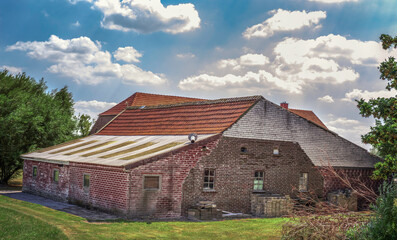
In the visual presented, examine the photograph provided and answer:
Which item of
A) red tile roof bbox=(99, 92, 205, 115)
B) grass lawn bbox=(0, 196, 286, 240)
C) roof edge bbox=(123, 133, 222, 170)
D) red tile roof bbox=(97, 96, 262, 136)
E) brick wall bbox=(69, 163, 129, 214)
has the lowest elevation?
grass lawn bbox=(0, 196, 286, 240)

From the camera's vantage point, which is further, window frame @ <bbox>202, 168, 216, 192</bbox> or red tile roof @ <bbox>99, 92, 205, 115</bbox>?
red tile roof @ <bbox>99, 92, 205, 115</bbox>

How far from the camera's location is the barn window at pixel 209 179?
22.2 metres

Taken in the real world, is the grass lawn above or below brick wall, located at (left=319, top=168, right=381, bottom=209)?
below

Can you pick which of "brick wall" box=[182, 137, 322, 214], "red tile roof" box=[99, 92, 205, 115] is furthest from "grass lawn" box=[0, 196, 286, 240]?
"red tile roof" box=[99, 92, 205, 115]

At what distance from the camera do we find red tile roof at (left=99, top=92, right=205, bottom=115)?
4709cm

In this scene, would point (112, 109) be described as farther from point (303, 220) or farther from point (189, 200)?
point (303, 220)

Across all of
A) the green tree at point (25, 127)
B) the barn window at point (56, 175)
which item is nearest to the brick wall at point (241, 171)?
the barn window at point (56, 175)

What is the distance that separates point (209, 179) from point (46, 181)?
1129cm

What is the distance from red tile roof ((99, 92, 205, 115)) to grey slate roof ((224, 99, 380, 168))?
75.7 ft

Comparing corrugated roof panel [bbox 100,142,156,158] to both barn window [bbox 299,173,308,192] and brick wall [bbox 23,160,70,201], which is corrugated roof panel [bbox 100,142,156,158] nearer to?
brick wall [bbox 23,160,70,201]

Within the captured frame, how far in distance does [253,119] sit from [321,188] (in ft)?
23.1

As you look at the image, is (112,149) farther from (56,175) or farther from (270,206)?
(270,206)

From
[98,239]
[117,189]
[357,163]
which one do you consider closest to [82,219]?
[117,189]

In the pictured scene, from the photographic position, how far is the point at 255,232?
17078mm
